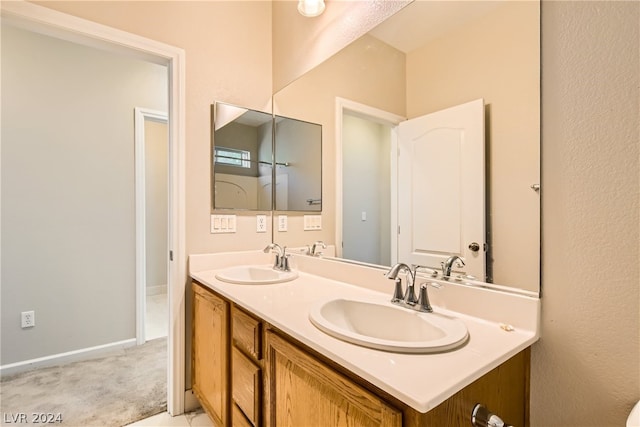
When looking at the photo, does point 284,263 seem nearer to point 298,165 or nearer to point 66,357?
point 298,165

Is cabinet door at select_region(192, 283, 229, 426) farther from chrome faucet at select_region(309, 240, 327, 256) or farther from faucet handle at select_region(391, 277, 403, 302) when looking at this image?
faucet handle at select_region(391, 277, 403, 302)

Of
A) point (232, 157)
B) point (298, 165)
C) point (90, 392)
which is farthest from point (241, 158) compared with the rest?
point (90, 392)

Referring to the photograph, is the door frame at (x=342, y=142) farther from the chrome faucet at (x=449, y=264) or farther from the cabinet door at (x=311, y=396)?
the cabinet door at (x=311, y=396)

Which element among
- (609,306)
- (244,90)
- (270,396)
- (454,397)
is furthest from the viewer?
(244,90)

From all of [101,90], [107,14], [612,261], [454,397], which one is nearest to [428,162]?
[612,261]

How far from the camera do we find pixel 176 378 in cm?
168

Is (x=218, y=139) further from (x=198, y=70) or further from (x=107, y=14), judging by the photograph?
(x=107, y=14)

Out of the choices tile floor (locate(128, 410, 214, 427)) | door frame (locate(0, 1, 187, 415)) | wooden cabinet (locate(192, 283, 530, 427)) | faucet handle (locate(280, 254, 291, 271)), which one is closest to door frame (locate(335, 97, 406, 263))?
faucet handle (locate(280, 254, 291, 271))

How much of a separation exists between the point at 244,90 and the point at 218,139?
381 mm

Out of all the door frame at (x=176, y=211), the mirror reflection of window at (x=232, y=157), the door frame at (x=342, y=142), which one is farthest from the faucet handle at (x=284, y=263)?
the mirror reflection of window at (x=232, y=157)

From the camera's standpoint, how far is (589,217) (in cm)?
78

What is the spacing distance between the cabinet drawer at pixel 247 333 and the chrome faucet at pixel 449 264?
2.23 feet

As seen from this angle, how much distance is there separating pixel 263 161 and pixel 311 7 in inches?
36.6

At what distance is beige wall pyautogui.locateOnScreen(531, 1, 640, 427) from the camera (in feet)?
2.36
